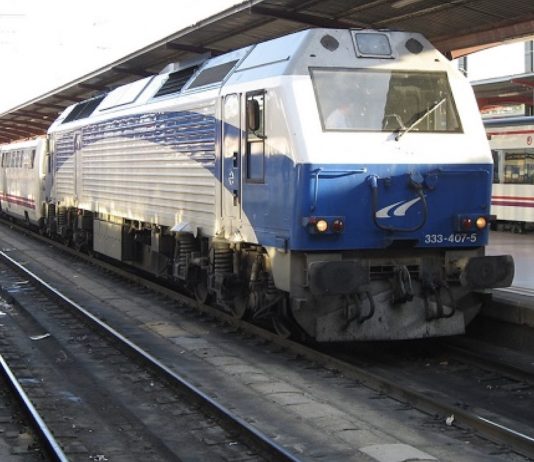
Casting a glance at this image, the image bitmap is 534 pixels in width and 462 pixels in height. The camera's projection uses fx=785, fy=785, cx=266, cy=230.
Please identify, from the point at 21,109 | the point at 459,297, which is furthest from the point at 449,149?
the point at 21,109

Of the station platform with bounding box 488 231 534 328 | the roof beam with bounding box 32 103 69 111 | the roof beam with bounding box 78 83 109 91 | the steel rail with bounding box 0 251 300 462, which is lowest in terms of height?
the steel rail with bounding box 0 251 300 462

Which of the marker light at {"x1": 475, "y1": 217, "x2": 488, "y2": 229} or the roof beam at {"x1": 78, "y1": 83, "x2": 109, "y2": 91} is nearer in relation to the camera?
the marker light at {"x1": 475, "y1": 217, "x2": 488, "y2": 229}

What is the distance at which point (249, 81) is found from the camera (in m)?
8.77

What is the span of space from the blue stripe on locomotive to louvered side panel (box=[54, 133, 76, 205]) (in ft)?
32.5

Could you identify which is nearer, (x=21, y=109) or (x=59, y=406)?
(x=59, y=406)

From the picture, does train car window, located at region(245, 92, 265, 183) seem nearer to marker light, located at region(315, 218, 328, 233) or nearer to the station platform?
marker light, located at region(315, 218, 328, 233)

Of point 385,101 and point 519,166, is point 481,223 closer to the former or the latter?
point 385,101

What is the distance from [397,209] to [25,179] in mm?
19283

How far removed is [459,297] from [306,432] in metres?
3.13

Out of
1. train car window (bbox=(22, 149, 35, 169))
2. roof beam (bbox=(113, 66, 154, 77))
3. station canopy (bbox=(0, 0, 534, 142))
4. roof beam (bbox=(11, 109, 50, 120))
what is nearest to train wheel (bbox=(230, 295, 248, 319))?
station canopy (bbox=(0, 0, 534, 142))

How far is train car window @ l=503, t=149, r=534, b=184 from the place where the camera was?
1989 centimetres

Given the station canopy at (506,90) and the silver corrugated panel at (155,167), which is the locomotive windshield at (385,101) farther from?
the station canopy at (506,90)

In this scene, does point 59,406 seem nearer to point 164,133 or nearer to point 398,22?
point 164,133

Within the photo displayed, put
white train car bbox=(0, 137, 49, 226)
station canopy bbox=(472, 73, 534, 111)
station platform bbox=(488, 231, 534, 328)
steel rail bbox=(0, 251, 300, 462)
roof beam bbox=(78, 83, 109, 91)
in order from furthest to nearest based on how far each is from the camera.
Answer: station canopy bbox=(472, 73, 534, 111)
roof beam bbox=(78, 83, 109, 91)
white train car bbox=(0, 137, 49, 226)
station platform bbox=(488, 231, 534, 328)
steel rail bbox=(0, 251, 300, 462)
